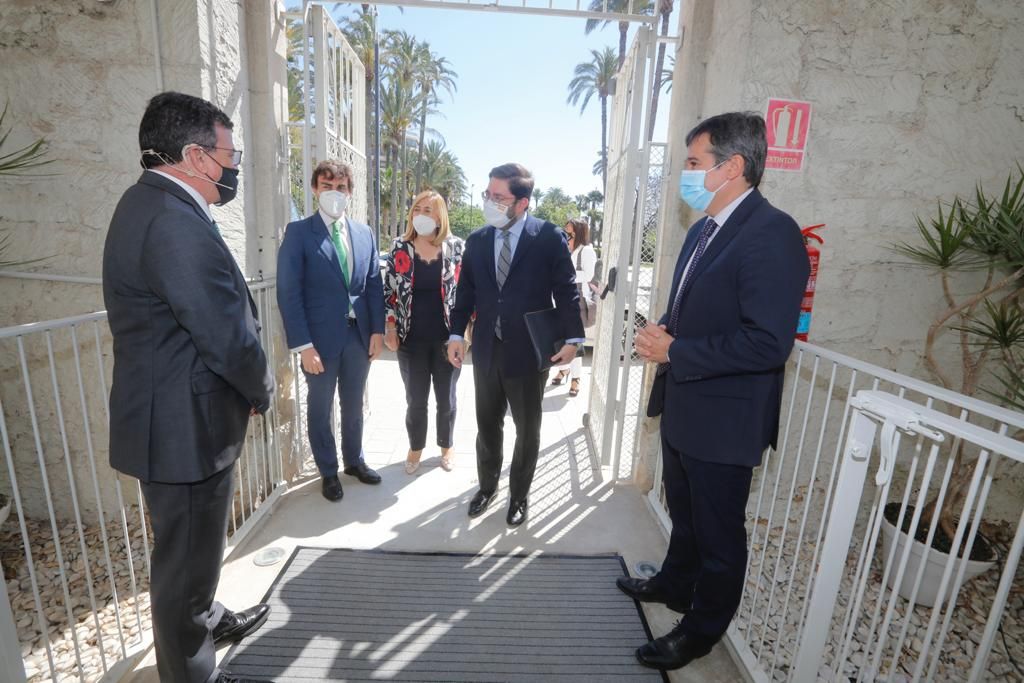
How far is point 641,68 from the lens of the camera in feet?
10.6

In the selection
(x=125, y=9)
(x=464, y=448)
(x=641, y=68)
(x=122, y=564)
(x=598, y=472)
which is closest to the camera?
(x=125, y=9)

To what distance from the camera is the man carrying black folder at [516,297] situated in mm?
2740

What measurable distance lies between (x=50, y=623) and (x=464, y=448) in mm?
2494

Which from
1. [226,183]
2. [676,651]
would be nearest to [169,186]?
[226,183]

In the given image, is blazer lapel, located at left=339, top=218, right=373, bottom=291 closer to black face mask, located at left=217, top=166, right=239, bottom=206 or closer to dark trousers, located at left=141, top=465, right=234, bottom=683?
black face mask, located at left=217, top=166, right=239, bottom=206

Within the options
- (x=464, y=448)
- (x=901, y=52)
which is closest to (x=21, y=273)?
(x=464, y=448)

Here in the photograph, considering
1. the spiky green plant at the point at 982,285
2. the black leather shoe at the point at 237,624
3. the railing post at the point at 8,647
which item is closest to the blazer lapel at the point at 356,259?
the black leather shoe at the point at 237,624

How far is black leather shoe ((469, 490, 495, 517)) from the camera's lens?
3.10m

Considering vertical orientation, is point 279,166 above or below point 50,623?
above

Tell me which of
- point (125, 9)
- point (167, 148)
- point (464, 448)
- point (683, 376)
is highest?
point (125, 9)

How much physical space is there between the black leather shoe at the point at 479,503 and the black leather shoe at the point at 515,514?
0.17 m

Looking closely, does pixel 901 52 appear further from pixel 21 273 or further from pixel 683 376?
pixel 21 273

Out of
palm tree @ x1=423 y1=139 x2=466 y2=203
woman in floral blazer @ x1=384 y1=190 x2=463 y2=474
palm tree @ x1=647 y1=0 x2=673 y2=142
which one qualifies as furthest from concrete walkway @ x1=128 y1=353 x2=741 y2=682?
palm tree @ x1=423 y1=139 x2=466 y2=203

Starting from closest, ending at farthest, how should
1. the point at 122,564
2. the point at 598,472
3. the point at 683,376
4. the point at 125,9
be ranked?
the point at 683,376 → the point at 125,9 → the point at 122,564 → the point at 598,472
